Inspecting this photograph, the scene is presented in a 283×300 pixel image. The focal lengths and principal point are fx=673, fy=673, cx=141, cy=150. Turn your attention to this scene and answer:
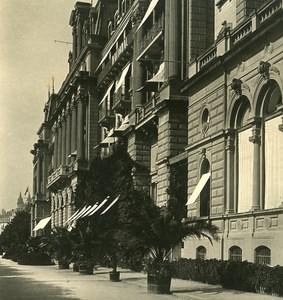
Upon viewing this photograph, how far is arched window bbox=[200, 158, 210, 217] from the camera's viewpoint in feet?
105

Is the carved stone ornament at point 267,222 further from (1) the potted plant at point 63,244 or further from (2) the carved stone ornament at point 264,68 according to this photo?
(1) the potted plant at point 63,244

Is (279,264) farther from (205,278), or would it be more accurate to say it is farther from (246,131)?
(246,131)

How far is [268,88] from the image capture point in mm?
25922

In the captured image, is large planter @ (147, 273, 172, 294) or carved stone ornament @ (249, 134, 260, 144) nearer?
large planter @ (147, 273, 172, 294)

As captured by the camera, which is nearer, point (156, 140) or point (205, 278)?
point (205, 278)

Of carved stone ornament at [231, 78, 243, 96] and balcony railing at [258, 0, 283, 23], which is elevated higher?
balcony railing at [258, 0, 283, 23]

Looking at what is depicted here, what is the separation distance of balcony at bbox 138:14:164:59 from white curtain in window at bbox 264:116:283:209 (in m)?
19.3

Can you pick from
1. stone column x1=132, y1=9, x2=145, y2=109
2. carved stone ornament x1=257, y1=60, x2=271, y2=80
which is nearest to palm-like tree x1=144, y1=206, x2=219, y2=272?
Answer: carved stone ornament x1=257, y1=60, x2=271, y2=80

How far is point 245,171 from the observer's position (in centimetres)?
2761

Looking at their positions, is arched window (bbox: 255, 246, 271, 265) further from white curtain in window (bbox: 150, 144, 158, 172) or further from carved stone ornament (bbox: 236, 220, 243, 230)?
white curtain in window (bbox: 150, 144, 158, 172)

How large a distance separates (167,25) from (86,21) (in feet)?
131

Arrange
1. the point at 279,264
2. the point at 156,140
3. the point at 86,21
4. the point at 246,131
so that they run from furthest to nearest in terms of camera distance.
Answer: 1. the point at 86,21
2. the point at 156,140
3. the point at 246,131
4. the point at 279,264

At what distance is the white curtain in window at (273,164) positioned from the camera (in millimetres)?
24688

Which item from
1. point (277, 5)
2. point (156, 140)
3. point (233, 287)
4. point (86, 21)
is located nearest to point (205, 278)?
point (233, 287)
